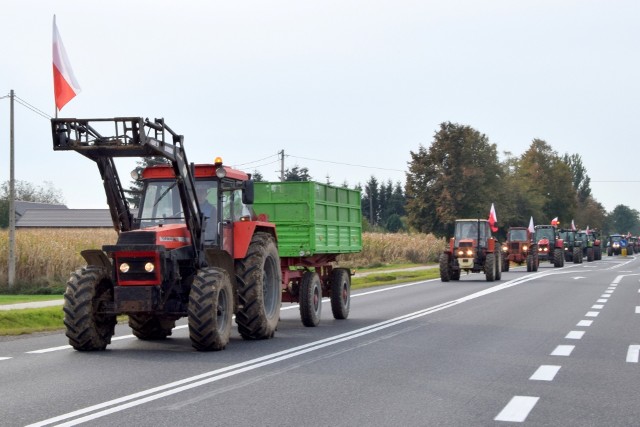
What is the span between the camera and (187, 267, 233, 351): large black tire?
42.4ft

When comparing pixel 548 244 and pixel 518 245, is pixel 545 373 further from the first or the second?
pixel 548 244

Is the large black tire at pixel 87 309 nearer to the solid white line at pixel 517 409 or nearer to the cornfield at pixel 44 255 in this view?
the solid white line at pixel 517 409

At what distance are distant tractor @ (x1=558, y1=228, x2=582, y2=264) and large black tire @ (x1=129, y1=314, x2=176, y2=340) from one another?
5491 cm

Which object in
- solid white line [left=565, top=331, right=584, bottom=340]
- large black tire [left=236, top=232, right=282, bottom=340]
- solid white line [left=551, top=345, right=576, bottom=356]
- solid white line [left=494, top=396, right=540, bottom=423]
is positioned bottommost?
solid white line [left=494, top=396, right=540, bottom=423]

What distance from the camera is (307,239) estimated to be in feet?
57.8

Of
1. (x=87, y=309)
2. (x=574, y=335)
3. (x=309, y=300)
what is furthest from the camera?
(x=309, y=300)

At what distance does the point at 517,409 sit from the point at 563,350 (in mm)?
5146

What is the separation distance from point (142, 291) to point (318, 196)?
5858 millimetres

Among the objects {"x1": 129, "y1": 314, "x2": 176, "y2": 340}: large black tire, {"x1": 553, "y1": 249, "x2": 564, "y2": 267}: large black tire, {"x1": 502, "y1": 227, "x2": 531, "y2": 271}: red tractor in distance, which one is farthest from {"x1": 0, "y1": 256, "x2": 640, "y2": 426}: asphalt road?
{"x1": 553, "y1": 249, "x2": 564, "y2": 267}: large black tire

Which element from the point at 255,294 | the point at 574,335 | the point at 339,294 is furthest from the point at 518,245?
the point at 255,294

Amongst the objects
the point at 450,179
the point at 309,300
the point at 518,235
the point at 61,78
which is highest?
the point at 450,179

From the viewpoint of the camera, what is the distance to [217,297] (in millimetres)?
13062

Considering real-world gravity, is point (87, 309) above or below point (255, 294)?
below

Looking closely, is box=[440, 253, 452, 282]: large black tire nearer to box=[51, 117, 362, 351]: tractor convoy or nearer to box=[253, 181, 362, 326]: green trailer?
box=[253, 181, 362, 326]: green trailer
